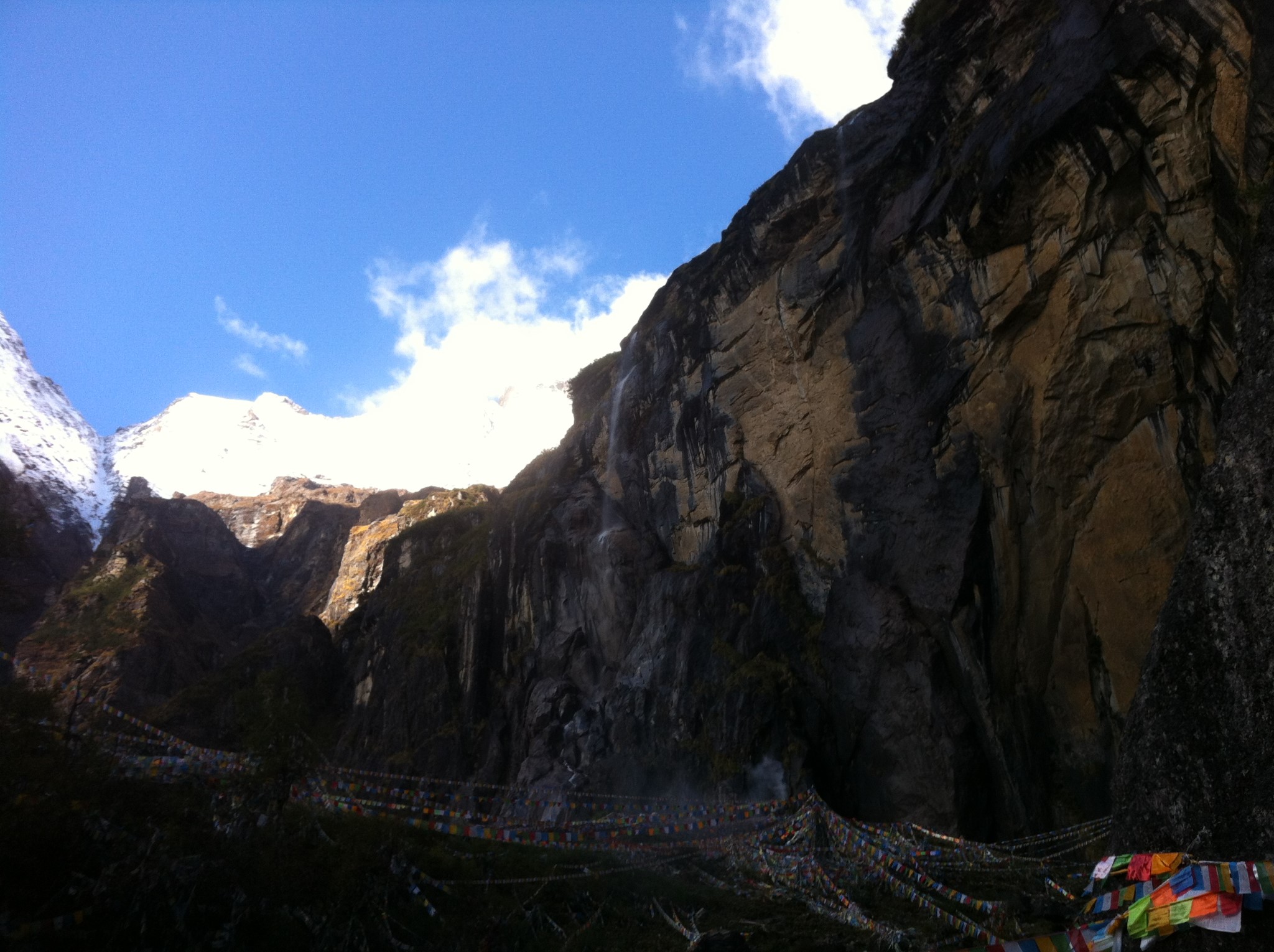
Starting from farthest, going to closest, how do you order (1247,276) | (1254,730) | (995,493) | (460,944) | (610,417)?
1. (610,417)
2. (995,493)
3. (460,944)
4. (1247,276)
5. (1254,730)

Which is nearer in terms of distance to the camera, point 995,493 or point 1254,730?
point 1254,730

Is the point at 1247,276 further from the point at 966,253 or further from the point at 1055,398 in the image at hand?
the point at 966,253

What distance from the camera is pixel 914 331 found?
73.5 ft

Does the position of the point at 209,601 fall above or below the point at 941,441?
above

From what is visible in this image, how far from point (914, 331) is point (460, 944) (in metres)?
18.2

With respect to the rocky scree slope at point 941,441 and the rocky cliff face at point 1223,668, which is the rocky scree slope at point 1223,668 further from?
the rocky scree slope at point 941,441

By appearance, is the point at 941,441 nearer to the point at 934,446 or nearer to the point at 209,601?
the point at 934,446

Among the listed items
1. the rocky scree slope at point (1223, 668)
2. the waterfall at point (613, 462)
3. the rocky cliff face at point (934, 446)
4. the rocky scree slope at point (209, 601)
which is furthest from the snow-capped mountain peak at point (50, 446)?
the rocky scree slope at point (1223, 668)

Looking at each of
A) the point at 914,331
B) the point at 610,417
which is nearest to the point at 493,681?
the point at 610,417

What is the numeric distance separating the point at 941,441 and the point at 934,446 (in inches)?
9.6

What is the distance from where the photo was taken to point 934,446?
21.5 meters

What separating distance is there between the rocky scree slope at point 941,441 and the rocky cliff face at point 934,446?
0.08 meters

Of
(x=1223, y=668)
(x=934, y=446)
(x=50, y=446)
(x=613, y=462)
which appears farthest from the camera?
(x=50, y=446)

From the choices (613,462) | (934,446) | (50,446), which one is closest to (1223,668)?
(934,446)
